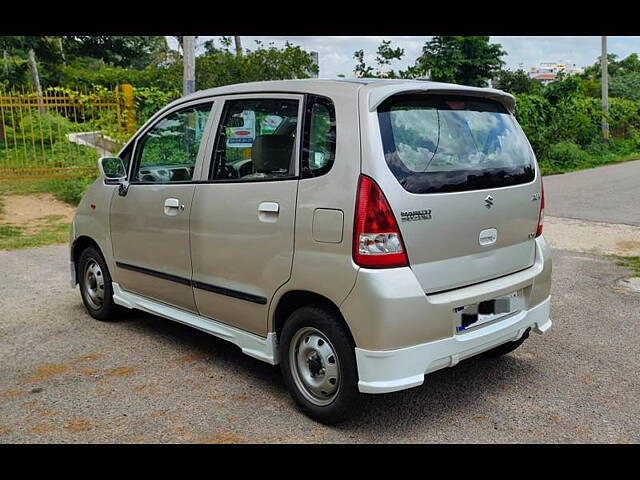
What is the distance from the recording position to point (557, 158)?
20.8 metres

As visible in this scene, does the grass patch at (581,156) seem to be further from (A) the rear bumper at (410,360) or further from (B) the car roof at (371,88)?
(A) the rear bumper at (410,360)

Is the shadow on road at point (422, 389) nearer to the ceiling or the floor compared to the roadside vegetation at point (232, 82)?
nearer to the floor

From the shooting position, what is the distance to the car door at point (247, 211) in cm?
360

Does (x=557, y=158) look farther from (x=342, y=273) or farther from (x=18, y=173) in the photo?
(x=342, y=273)

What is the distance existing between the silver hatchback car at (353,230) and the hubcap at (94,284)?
44.4 inches

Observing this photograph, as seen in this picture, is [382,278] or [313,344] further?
[313,344]

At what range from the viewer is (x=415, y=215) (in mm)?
3213

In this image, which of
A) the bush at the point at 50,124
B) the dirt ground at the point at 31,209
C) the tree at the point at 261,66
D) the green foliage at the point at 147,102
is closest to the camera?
the dirt ground at the point at 31,209

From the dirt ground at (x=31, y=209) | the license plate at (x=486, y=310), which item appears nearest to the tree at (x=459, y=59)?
the dirt ground at (x=31, y=209)

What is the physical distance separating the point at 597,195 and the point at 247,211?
457 inches

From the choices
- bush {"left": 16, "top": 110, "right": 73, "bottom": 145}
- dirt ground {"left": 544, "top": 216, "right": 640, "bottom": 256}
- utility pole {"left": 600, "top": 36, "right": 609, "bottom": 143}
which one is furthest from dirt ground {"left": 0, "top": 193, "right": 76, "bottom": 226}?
utility pole {"left": 600, "top": 36, "right": 609, "bottom": 143}

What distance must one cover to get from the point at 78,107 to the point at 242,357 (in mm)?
10012

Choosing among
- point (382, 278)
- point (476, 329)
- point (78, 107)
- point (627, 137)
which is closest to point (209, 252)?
point (382, 278)

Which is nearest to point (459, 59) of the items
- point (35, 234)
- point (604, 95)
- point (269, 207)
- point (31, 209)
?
point (604, 95)
